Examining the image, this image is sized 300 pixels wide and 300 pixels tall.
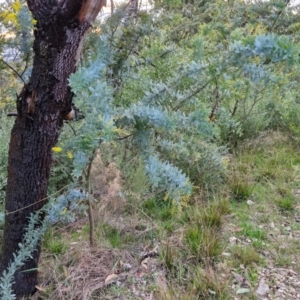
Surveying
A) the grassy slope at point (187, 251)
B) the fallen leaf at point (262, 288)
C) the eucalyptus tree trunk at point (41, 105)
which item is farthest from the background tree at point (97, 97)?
the fallen leaf at point (262, 288)

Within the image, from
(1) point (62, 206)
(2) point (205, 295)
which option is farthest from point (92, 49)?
(2) point (205, 295)

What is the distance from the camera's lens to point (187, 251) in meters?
2.02

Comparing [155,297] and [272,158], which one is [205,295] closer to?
[155,297]

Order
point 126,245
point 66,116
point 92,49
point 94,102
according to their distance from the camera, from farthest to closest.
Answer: point 126,245, point 92,49, point 66,116, point 94,102

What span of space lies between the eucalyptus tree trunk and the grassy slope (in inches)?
15.0

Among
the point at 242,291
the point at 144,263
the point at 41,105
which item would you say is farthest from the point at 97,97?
the point at 242,291

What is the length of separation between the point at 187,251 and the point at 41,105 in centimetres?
123

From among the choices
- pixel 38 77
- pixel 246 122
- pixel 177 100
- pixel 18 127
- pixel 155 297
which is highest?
pixel 38 77

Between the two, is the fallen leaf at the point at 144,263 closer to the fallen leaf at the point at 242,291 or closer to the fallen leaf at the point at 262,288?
the fallen leaf at the point at 242,291

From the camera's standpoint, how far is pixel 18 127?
1.50m

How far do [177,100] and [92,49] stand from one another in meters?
0.51

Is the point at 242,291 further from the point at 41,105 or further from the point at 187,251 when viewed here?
the point at 41,105

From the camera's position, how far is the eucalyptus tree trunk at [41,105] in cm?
136

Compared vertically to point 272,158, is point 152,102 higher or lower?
higher
